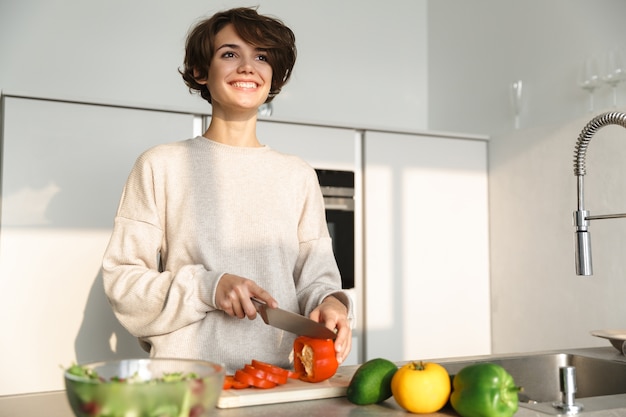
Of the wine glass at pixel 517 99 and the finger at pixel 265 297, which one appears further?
the wine glass at pixel 517 99

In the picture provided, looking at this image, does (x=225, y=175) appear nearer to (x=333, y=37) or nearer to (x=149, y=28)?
(x=149, y=28)

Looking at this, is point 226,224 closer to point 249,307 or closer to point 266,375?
point 249,307

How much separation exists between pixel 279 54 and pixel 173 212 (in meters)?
0.44

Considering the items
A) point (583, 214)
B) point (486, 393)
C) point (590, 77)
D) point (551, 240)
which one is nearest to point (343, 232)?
point (551, 240)

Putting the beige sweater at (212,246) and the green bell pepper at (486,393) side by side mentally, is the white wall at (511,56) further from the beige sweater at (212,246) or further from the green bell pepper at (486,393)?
the green bell pepper at (486,393)

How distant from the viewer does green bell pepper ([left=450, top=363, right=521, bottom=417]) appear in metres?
0.95

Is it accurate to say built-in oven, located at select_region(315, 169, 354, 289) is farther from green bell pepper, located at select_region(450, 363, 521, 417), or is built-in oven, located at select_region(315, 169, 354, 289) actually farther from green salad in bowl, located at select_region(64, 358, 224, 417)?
green salad in bowl, located at select_region(64, 358, 224, 417)

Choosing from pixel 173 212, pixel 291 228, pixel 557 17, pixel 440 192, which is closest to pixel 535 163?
pixel 440 192

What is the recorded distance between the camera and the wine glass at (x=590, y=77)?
9.21ft

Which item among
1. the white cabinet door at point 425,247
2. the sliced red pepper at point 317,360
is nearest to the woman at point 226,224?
the sliced red pepper at point 317,360

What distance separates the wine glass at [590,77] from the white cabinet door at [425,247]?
56 cm

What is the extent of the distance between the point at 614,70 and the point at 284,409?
221 centimetres

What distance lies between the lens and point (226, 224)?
1568 millimetres

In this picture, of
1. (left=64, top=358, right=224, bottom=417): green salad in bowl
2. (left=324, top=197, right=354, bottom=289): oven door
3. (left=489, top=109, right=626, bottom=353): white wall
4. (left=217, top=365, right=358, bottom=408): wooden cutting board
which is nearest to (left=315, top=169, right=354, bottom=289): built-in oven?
(left=324, top=197, right=354, bottom=289): oven door
